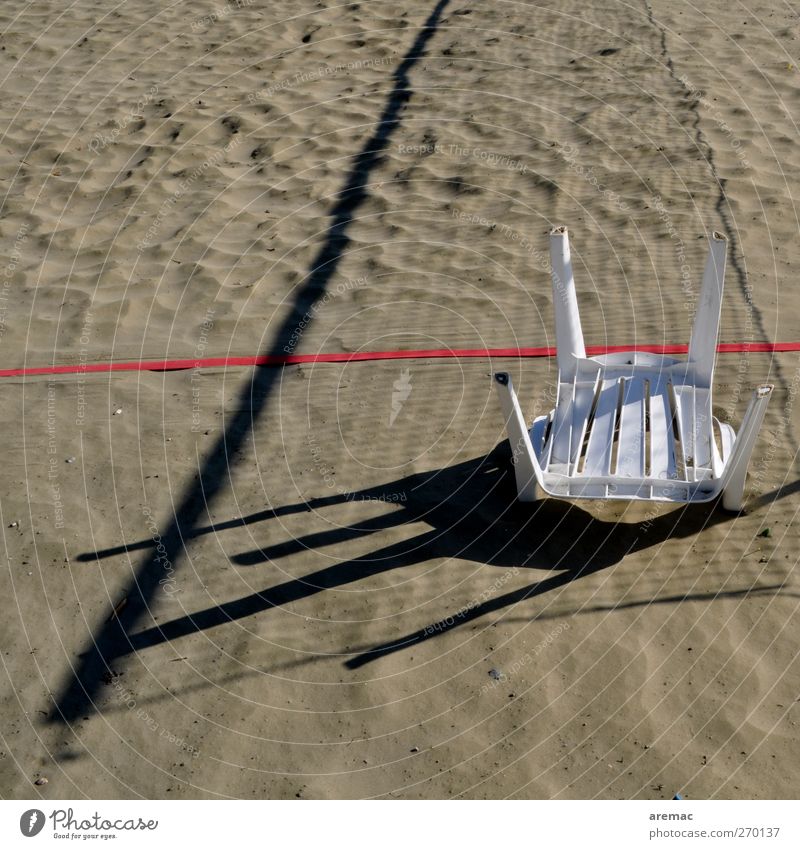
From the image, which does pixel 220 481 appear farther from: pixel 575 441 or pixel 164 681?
pixel 575 441

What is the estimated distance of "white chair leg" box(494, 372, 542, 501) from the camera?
3472 millimetres

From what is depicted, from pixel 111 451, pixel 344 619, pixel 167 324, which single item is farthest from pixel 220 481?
pixel 167 324

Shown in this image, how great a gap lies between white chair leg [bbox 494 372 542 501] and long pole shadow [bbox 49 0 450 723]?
4.40ft

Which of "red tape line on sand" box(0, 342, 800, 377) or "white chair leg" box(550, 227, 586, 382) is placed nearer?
"white chair leg" box(550, 227, 586, 382)

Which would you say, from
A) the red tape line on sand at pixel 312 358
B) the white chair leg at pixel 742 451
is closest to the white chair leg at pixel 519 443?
the white chair leg at pixel 742 451

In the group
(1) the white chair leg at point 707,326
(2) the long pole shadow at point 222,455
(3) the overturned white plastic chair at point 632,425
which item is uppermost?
(1) the white chair leg at point 707,326

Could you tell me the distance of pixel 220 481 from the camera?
433cm

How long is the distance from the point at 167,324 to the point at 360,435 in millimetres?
1542

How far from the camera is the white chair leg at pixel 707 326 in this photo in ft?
13.1
